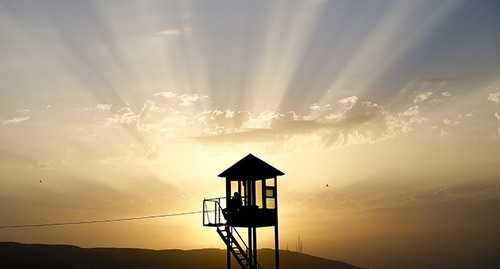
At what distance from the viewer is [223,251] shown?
515 feet

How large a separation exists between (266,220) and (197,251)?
120 meters

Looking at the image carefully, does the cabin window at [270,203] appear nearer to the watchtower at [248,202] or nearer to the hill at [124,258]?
the watchtower at [248,202]

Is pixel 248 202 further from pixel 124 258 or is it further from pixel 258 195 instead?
pixel 124 258

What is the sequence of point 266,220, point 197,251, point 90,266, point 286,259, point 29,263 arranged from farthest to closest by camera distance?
point 286,259 → point 197,251 → point 90,266 → point 29,263 → point 266,220

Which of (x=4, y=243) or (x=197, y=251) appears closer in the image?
(x=4, y=243)

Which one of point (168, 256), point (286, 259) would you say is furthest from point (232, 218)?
point (286, 259)

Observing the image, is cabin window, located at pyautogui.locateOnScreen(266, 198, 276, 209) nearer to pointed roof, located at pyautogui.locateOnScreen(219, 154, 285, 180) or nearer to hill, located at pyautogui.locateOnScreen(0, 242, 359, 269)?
pointed roof, located at pyautogui.locateOnScreen(219, 154, 285, 180)

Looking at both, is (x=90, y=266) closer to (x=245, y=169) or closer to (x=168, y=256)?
(x=168, y=256)

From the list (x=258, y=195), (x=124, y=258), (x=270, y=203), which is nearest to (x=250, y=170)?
(x=258, y=195)

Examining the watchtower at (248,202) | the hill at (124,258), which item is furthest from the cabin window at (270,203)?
the hill at (124,258)

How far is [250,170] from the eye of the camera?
37.2 m

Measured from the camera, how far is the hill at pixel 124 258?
10056cm

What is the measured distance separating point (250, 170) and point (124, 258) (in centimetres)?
9811

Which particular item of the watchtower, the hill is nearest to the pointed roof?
the watchtower
